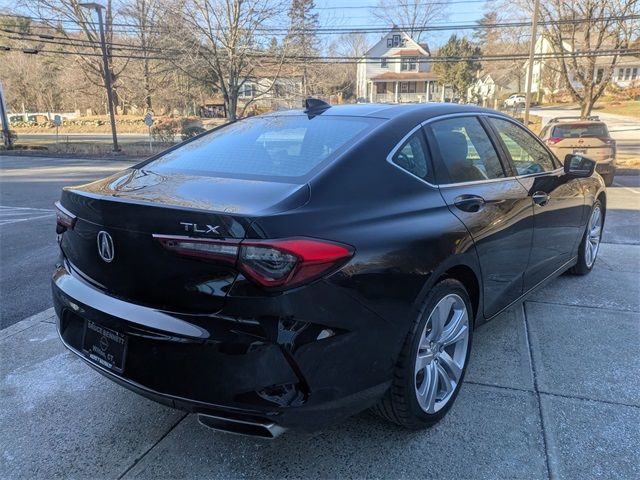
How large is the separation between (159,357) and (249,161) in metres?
1.09

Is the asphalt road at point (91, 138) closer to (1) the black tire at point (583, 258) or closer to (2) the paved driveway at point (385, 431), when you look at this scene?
(1) the black tire at point (583, 258)

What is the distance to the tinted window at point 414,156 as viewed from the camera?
2539mm

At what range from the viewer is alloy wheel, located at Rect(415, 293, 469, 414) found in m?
2.51

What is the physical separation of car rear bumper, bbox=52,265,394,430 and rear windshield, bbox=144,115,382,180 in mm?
762

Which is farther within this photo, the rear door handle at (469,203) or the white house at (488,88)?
the white house at (488,88)

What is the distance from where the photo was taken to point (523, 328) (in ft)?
12.3

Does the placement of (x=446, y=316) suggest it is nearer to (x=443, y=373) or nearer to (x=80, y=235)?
(x=443, y=373)

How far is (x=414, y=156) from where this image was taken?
2.64 meters

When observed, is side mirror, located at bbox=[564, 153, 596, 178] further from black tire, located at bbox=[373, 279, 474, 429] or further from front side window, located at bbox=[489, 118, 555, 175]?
black tire, located at bbox=[373, 279, 474, 429]

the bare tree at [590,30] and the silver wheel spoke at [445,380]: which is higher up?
the bare tree at [590,30]

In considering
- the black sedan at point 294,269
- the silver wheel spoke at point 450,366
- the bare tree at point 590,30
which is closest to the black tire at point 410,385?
the black sedan at point 294,269

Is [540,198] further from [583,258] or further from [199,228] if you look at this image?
[199,228]

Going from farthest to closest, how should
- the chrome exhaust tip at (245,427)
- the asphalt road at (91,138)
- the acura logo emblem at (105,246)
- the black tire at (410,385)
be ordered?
1. the asphalt road at (91,138)
2. the black tire at (410,385)
3. the acura logo emblem at (105,246)
4. the chrome exhaust tip at (245,427)

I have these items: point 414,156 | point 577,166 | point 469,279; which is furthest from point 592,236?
point 414,156
